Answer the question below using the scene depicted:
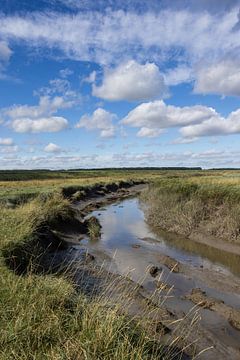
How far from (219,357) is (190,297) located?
3.65 meters

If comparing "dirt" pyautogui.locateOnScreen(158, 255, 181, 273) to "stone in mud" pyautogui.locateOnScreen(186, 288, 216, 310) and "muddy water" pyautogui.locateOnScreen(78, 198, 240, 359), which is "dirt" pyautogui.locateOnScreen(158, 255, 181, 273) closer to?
"muddy water" pyautogui.locateOnScreen(78, 198, 240, 359)

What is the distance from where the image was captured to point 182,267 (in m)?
16.0

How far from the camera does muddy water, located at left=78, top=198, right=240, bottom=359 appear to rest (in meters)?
9.78

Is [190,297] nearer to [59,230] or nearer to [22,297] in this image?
[22,297]

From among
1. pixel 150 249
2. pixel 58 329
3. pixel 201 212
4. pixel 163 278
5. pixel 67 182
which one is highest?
pixel 58 329

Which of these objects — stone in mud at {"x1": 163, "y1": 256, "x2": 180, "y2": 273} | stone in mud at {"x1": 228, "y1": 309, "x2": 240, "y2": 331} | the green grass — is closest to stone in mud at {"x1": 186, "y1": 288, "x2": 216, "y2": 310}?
stone in mud at {"x1": 228, "y1": 309, "x2": 240, "y2": 331}

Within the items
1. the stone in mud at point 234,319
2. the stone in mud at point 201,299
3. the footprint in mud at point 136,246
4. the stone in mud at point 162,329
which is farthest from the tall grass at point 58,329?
the footprint in mud at point 136,246

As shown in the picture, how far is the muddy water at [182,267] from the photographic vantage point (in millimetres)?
9781

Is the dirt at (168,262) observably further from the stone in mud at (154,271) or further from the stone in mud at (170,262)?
the stone in mud at (154,271)

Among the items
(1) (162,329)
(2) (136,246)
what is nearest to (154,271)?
(2) (136,246)

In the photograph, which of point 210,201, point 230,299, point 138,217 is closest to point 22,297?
point 230,299

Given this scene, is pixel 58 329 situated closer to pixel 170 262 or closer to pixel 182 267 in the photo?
pixel 182 267

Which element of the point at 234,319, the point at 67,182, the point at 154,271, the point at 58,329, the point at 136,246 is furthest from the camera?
the point at 67,182

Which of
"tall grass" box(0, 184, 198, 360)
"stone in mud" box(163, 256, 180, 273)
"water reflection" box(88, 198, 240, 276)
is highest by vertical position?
"tall grass" box(0, 184, 198, 360)
